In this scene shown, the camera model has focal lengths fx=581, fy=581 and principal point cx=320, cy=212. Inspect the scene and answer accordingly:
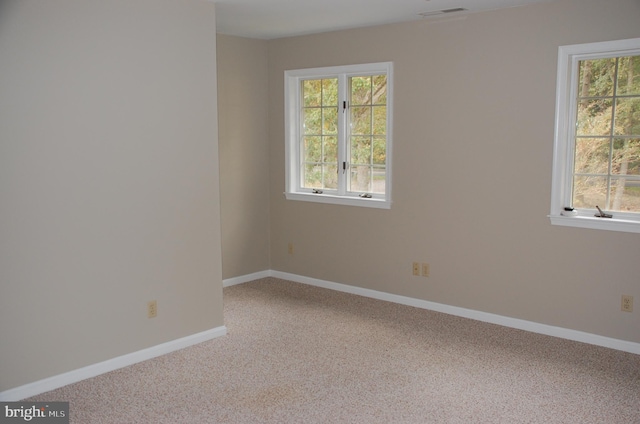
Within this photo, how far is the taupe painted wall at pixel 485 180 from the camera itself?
4.11 m

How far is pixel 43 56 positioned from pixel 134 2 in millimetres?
702

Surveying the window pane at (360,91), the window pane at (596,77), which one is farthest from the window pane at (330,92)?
the window pane at (596,77)

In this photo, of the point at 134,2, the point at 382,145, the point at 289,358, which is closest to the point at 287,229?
the point at 382,145

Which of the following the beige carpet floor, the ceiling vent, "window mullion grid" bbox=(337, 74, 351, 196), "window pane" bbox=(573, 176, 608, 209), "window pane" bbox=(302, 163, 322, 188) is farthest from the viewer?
"window pane" bbox=(302, 163, 322, 188)

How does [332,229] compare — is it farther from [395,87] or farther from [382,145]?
[395,87]

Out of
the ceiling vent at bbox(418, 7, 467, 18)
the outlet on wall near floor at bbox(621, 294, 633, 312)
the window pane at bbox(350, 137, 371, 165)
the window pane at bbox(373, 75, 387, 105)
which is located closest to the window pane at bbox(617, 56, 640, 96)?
the ceiling vent at bbox(418, 7, 467, 18)

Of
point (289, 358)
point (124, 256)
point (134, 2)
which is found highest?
point (134, 2)

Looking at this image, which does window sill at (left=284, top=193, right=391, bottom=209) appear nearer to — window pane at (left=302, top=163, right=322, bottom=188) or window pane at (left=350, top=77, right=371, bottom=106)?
window pane at (left=302, top=163, right=322, bottom=188)

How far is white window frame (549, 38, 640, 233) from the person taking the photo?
13.1 feet

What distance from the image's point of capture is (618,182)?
4102mm

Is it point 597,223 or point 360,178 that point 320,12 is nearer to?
point 360,178

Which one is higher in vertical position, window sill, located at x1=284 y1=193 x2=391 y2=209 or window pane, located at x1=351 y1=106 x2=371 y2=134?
window pane, located at x1=351 y1=106 x2=371 y2=134

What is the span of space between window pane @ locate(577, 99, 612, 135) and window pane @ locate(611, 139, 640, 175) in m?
0.13

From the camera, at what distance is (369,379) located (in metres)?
3.64
